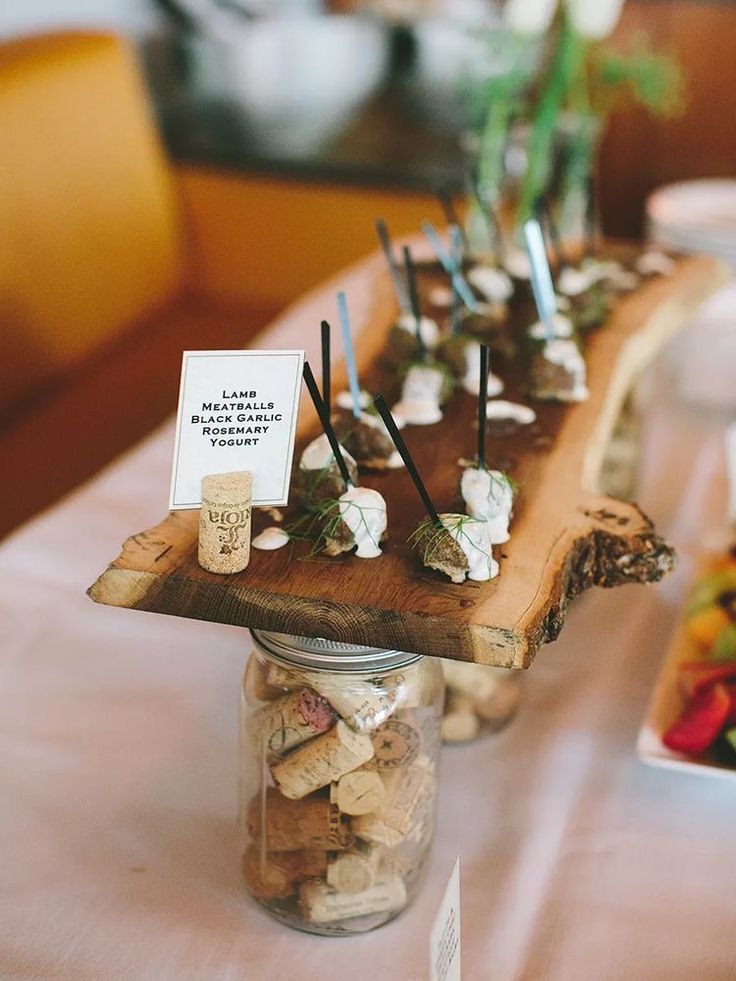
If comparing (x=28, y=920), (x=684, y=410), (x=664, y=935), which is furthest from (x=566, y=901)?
(x=684, y=410)

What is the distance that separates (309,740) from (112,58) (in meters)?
1.87

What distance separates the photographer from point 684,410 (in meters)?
1.82

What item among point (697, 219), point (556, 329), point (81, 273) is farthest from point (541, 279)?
point (81, 273)

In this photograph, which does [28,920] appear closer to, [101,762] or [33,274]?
[101,762]

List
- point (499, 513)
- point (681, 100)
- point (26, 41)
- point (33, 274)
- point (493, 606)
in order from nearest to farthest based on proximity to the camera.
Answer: point (493, 606)
point (499, 513)
point (33, 274)
point (26, 41)
point (681, 100)

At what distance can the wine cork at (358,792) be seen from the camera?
31.9 inches

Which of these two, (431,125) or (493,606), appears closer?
(493,606)

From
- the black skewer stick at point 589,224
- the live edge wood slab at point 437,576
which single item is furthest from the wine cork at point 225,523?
the black skewer stick at point 589,224

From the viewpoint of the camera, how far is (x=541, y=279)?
4.14 ft

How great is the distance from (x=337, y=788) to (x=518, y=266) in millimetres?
952

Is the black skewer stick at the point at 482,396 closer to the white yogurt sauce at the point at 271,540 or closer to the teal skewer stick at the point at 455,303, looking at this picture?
the white yogurt sauce at the point at 271,540

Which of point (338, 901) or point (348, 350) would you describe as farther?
point (348, 350)

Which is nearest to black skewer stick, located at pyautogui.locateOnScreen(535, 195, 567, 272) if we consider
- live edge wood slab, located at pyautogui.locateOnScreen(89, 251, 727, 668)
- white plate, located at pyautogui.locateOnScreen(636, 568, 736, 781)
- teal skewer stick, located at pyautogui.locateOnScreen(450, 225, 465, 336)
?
teal skewer stick, located at pyautogui.locateOnScreen(450, 225, 465, 336)

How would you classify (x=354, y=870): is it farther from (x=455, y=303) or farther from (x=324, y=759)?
(x=455, y=303)
